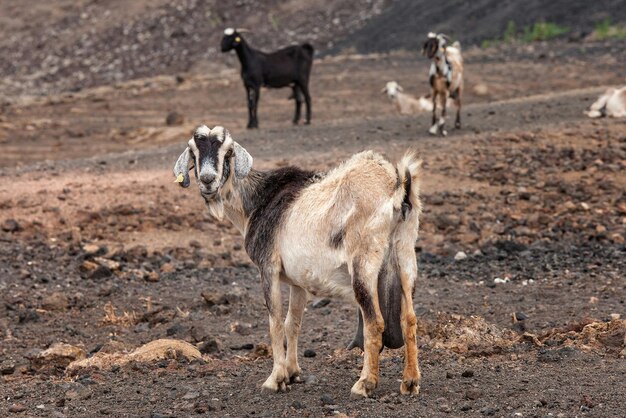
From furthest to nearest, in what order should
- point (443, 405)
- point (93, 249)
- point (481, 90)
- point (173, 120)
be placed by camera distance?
point (481, 90) < point (173, 120) < point (93, 249) < point (443, 405)

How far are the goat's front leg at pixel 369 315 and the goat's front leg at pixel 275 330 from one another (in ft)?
2.11

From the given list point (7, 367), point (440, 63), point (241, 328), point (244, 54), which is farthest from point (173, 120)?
point (7, 367)

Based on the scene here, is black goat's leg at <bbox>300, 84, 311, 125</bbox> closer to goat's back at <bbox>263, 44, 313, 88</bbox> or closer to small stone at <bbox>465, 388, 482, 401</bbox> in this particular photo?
goat's back at <bbox>263, 44, 313, 88</bbox>

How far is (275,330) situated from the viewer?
25.6 feet

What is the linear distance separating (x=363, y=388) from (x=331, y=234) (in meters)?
1.03

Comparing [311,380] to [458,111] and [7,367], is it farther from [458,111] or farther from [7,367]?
[458,111]

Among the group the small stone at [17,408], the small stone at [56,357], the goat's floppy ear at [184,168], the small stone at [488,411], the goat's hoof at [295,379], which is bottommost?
the small stone at [56,357]

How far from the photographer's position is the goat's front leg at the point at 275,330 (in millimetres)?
7684

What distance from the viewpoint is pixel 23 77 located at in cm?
3728

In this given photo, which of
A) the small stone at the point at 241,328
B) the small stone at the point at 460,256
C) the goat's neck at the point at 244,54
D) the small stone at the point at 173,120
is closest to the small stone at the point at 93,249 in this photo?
the small stone at the point at 241,328

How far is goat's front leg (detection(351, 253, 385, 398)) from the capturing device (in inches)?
282

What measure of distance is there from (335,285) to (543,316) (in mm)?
3169

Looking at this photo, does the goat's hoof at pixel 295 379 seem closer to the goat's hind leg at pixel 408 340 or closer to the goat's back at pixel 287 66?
the goat's hind leg at pixel 408 340

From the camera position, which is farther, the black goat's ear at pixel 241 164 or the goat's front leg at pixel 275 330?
the black goat's ear at pixel 241 164
